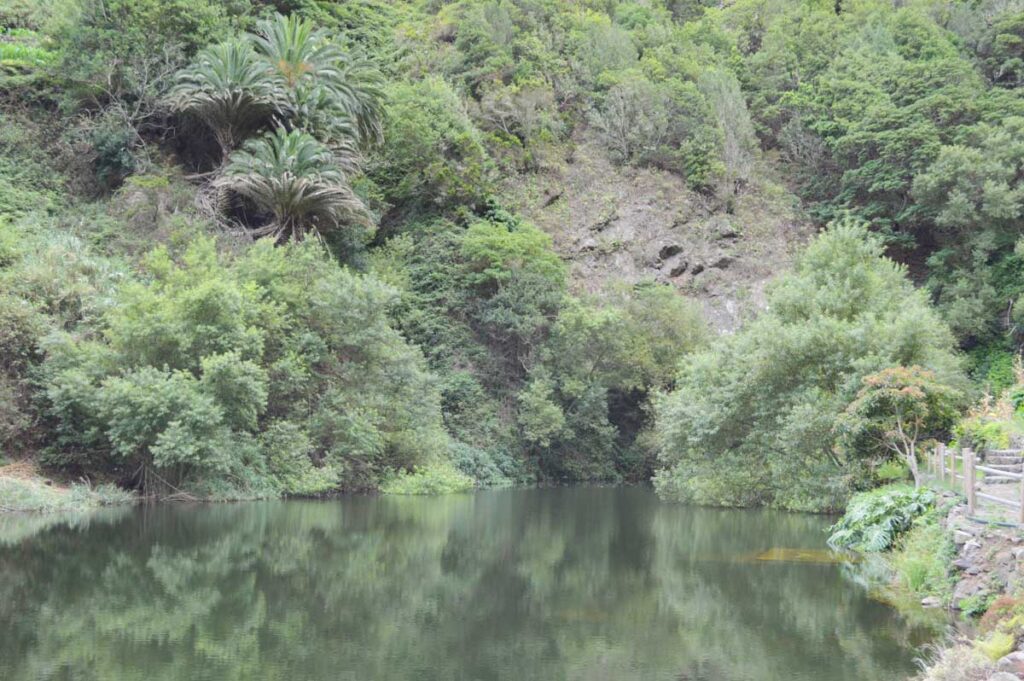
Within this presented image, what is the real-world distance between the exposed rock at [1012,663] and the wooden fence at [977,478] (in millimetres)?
3859

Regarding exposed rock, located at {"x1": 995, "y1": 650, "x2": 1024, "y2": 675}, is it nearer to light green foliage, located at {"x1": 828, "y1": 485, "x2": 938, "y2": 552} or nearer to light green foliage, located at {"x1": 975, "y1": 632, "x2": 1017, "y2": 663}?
light green foliage, located at {"x1": 975, "y1": 632, "x2": 1017, "y2": 663}

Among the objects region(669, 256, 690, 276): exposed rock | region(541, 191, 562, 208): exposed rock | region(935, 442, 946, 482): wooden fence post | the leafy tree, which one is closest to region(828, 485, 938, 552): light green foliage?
region(935, 442, 946, 482): wooden fence post

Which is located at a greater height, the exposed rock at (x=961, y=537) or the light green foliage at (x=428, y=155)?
the light green foliage at (x=428, y=155)

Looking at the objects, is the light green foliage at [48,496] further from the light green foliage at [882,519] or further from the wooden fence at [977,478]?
the wooden fence at [977,478]

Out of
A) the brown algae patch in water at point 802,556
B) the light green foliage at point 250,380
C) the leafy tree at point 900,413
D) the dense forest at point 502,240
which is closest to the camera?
the brown algae patch in water at point 802,556

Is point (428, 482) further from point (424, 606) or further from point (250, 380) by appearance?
point (424, 606)

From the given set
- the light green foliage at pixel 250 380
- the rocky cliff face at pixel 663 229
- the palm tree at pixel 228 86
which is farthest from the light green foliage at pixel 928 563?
the rocky cliff face at pixel 663 229

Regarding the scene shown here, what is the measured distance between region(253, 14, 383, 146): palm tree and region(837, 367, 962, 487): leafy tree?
84.9ft

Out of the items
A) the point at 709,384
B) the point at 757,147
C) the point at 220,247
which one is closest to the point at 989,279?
the point at 757,147

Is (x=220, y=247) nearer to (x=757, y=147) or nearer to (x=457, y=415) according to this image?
(x=457, y=415)

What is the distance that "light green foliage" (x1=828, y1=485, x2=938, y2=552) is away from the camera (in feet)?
55.6

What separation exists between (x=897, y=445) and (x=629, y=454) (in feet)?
82.3

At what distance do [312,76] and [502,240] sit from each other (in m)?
11.1

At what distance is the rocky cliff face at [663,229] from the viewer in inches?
1950
